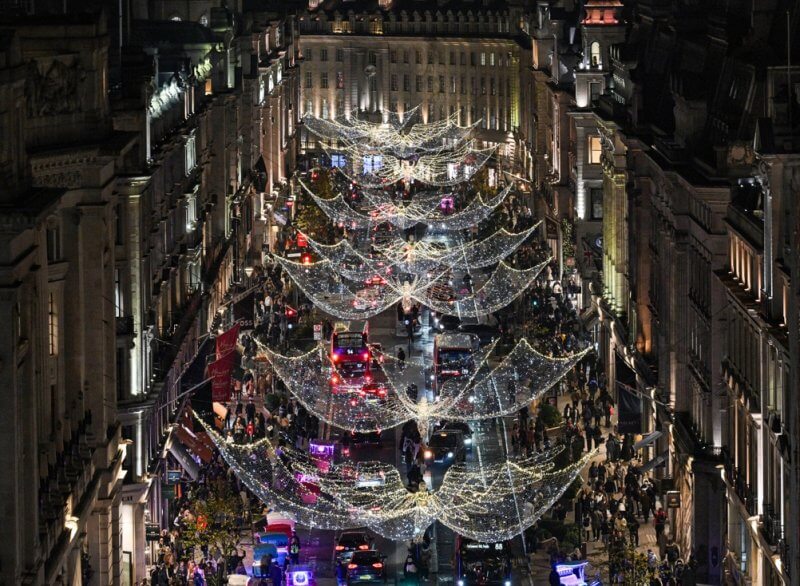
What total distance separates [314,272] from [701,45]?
3985 cm

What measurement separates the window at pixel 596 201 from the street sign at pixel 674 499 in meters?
38.3

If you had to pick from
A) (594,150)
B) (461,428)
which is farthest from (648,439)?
(594,150)

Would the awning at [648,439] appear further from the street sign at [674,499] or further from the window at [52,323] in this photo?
the window at [52,323]

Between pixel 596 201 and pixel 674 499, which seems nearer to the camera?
pixel 674 499

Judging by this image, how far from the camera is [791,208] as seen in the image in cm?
4916

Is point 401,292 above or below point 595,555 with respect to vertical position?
below

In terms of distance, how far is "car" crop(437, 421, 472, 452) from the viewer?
8038 cm

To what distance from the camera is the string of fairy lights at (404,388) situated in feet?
218

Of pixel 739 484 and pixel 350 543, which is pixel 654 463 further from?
pixel 739 484

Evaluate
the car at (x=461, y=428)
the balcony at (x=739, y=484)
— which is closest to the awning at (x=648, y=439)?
the car at (x=461, y=428)

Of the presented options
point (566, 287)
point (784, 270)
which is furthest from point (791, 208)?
point (566, 287)

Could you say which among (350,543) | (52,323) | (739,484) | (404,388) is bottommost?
(404,388)

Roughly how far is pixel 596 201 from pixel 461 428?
89.6 feet

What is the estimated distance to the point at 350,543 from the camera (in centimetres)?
6506
